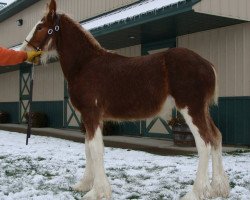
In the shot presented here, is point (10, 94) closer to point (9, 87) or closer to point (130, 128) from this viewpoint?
point (9, 87)

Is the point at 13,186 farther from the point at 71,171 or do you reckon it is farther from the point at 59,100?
the point at 59,100

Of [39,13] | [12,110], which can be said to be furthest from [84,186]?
[12,110]

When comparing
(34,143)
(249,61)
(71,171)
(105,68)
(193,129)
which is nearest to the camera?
(193,129)

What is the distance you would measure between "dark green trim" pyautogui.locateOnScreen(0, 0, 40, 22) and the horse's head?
15444 mm

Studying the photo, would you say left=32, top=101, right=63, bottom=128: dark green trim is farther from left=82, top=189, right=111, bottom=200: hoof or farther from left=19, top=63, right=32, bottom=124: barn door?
left=82, top=189, right=111, bottom=200: hoof

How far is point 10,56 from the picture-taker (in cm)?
523

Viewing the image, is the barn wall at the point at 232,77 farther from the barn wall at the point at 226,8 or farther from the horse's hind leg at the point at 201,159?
the horse's hind leg at the point at 201,159

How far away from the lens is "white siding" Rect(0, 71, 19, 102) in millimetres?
22422

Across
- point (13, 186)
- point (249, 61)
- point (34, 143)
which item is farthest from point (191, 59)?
point (34, 143)

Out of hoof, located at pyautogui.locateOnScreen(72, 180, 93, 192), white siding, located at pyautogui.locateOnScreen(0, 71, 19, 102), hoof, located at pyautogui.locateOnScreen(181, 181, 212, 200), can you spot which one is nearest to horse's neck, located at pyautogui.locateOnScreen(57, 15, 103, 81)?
hoof, located at pyautogui.locateOnScreen(72, 180, 93, 192)

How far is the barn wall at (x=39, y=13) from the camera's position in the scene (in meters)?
14.9

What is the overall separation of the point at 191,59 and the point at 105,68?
3.86ft

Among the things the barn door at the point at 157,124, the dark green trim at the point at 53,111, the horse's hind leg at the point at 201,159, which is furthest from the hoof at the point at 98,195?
the dark green trim at the point at 53,111

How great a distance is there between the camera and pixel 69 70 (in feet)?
17.8
